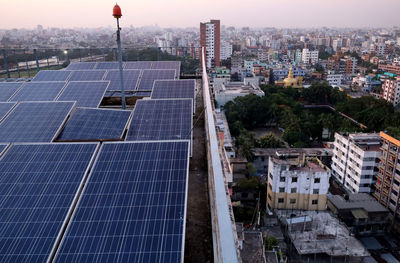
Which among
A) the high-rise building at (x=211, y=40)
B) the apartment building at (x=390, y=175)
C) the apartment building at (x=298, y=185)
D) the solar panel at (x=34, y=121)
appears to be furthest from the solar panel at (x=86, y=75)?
the high-rise building at (x=211, y=40)

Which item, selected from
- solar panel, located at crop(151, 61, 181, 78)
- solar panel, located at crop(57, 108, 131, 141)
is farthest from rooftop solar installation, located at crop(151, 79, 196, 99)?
solar panel, located at crop(151, 61, 181, 78)

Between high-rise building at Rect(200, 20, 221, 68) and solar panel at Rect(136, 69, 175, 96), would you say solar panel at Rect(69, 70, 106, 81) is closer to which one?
solar panel at Rect(136, 69, 175, 96)

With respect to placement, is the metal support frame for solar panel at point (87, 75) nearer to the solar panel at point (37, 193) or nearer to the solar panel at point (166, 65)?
the solar panel at point (166, 65)

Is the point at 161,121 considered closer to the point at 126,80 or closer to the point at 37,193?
the point at 37,193

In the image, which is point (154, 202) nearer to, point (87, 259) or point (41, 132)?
point (87, 259)

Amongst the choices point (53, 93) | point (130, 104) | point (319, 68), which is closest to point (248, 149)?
point (130, 104)
